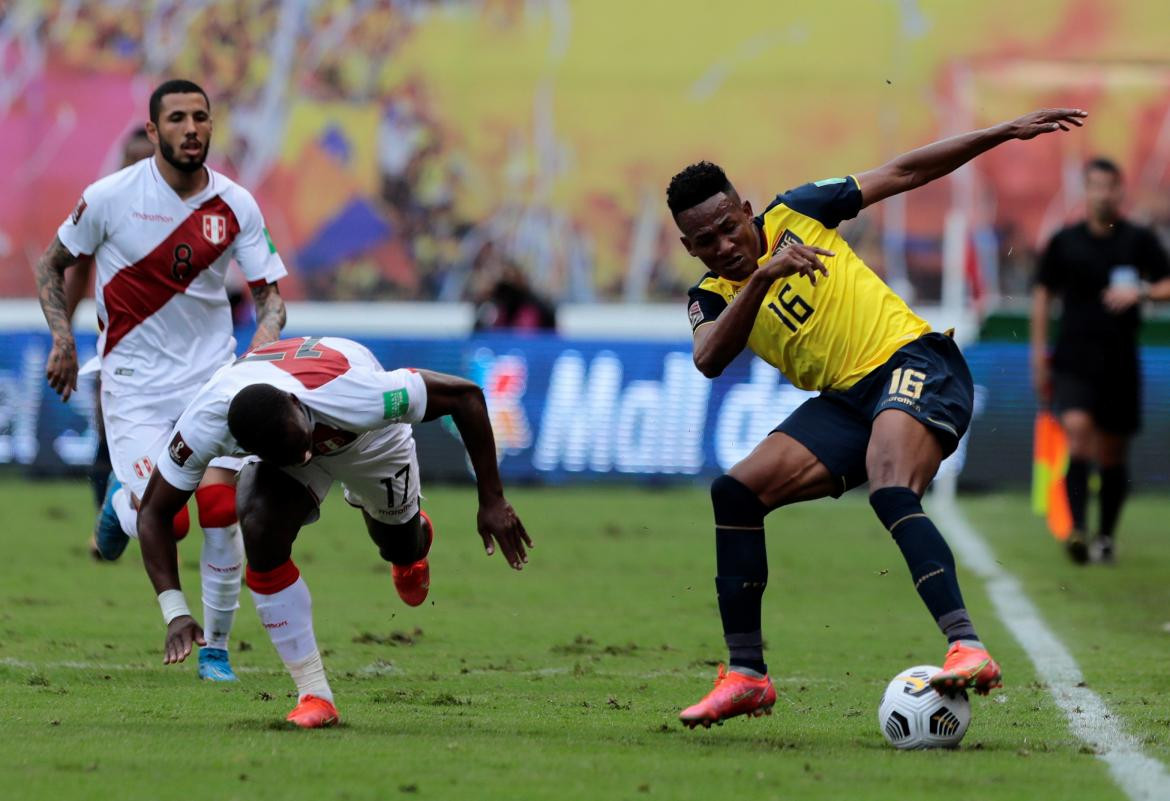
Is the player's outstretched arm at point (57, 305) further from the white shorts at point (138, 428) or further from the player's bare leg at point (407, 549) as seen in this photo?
the player's bare leg at point (407, 549)

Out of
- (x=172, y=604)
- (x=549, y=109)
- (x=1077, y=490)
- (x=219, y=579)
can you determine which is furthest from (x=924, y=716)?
(x=549, y=109)

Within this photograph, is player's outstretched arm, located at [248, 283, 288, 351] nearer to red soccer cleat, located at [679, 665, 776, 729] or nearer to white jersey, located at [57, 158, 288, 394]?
white jersey, located at [57, 158, 288, 394]

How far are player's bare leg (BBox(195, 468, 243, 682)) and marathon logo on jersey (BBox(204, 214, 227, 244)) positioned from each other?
3.52 ft

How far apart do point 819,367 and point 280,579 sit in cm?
191

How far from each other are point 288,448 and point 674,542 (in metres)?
7.44

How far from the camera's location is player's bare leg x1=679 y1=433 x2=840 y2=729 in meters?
6.29

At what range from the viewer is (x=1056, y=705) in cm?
685

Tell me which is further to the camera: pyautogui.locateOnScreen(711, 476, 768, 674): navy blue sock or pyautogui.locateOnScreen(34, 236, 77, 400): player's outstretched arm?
pyautogui.locateOnScreen(34, 236, 77, 400): player's outstretched arm

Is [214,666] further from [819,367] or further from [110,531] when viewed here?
[819,367]

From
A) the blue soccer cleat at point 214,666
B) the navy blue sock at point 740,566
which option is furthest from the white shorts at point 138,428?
the navy blue sock at point 740,566

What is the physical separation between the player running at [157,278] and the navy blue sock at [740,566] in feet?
7.68

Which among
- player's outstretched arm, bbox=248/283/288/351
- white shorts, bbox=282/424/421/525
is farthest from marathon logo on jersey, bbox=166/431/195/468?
player's outstretched arm, bbox=248/283/288/351

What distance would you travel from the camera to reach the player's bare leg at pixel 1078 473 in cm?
1195

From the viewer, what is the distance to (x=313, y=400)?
6.17 m
